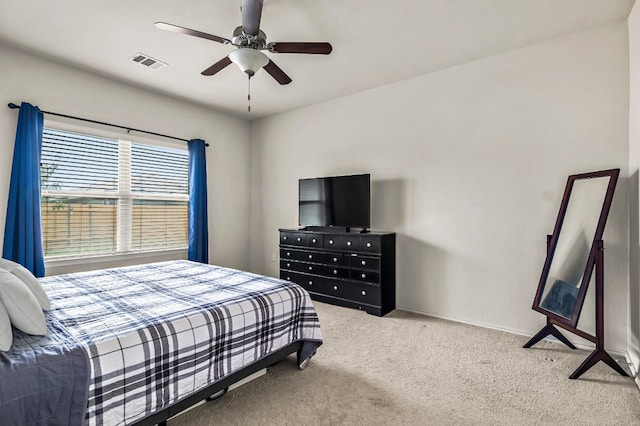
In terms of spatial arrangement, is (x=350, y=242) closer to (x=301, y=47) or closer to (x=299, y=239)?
(x=299, y=239)

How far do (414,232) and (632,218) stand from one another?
1.81 metres

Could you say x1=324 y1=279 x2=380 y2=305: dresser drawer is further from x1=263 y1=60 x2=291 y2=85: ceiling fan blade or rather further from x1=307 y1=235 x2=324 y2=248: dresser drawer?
x1=263 y1=60 x2=291 y2=85: ceiling fan blade

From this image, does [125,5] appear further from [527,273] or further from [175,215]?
[527,273]

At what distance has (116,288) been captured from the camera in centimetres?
229

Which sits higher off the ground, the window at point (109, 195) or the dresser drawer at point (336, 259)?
the window at point (109, 195)

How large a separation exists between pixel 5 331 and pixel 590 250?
3.44 metres

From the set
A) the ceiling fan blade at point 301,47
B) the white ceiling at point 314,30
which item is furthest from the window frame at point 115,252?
the ceiling fan blade at point 301,47

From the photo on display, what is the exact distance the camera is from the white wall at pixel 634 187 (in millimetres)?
2295

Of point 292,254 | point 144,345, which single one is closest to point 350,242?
point 292,254

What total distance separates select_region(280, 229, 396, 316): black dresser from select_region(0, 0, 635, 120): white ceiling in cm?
187

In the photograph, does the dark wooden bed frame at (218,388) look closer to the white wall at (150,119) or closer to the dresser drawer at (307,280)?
the dresser drawer at (307,280)

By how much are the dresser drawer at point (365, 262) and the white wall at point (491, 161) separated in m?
0.42

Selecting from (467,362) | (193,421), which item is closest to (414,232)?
(467,362)

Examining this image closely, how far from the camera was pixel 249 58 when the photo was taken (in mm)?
2289
